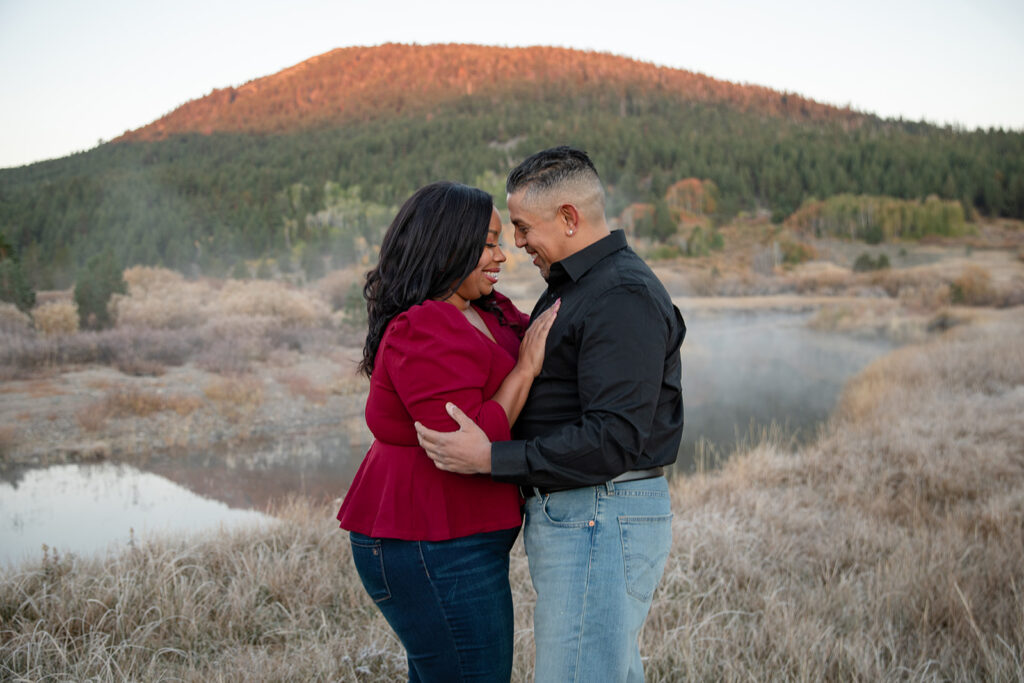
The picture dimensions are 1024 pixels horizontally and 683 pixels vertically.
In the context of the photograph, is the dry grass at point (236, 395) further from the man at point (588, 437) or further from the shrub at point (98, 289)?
the man at point (588, 437)

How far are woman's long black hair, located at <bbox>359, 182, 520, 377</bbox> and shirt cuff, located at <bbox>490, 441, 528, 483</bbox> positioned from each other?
41 cm

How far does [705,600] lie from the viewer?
375cm

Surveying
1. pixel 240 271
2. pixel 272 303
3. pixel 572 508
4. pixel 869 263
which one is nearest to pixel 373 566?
pixel 572 508

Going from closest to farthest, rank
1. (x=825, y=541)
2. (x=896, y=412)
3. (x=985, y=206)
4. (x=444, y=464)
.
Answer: (x=444, y=464), (x=825, y=541), (x=896, y=412), (x=985, y=206)

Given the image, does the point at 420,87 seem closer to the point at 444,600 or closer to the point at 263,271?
the point at 263,271

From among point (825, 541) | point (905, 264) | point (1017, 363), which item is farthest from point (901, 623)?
point (905, 264)

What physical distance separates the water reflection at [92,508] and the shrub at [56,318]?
6.90 ft

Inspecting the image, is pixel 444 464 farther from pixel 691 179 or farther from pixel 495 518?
pixel 691 179

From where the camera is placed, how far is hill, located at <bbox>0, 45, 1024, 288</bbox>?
10.1 metres

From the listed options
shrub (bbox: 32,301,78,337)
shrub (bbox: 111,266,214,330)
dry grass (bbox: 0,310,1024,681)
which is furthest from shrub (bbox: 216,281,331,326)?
dry grass (bbox: 0,310,1024,681)

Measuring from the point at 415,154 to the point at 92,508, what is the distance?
Answer: 855cm

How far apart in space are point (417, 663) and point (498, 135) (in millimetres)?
13148

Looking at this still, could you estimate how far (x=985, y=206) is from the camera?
15.5 m

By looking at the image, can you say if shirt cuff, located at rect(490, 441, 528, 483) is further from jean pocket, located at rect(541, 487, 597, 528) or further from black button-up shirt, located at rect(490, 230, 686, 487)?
jean pocket, located at rect(541, 487, 597, 528)
